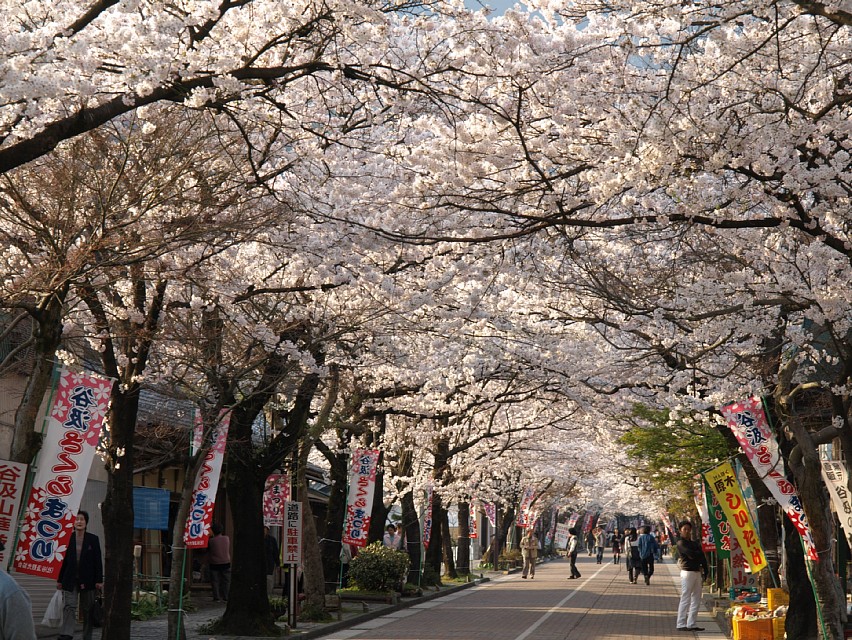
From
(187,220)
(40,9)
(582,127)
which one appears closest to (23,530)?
(187,220)

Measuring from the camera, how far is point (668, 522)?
74.5 m

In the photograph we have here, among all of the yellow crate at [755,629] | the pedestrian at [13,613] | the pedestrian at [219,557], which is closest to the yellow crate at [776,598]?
the yellow crate at [755,629]

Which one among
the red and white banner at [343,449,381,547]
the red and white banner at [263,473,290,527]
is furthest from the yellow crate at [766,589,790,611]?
the red and white banner at [263,473,290,527]

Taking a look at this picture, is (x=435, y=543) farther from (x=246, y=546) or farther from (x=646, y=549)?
(x=246, y=546)

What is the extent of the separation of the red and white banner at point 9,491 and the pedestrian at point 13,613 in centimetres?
582

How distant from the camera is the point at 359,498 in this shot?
72.2ft

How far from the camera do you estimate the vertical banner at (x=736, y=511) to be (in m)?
16.0

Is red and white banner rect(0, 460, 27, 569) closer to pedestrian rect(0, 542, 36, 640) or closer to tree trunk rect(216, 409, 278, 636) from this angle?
pedestrian rect(0, 542, 36, 640)

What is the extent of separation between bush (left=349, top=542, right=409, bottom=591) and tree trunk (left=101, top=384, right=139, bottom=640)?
1159cm

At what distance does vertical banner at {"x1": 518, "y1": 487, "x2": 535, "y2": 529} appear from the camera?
152 ft

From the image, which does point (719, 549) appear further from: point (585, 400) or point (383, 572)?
point (383, 572)

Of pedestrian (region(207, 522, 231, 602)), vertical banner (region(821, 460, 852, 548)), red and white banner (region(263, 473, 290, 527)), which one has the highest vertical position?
red and white banner (region(263, 473, 290, 527))

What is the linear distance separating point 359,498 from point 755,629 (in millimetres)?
9698

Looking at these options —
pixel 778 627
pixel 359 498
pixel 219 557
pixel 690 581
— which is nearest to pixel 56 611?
pixel 219 557
